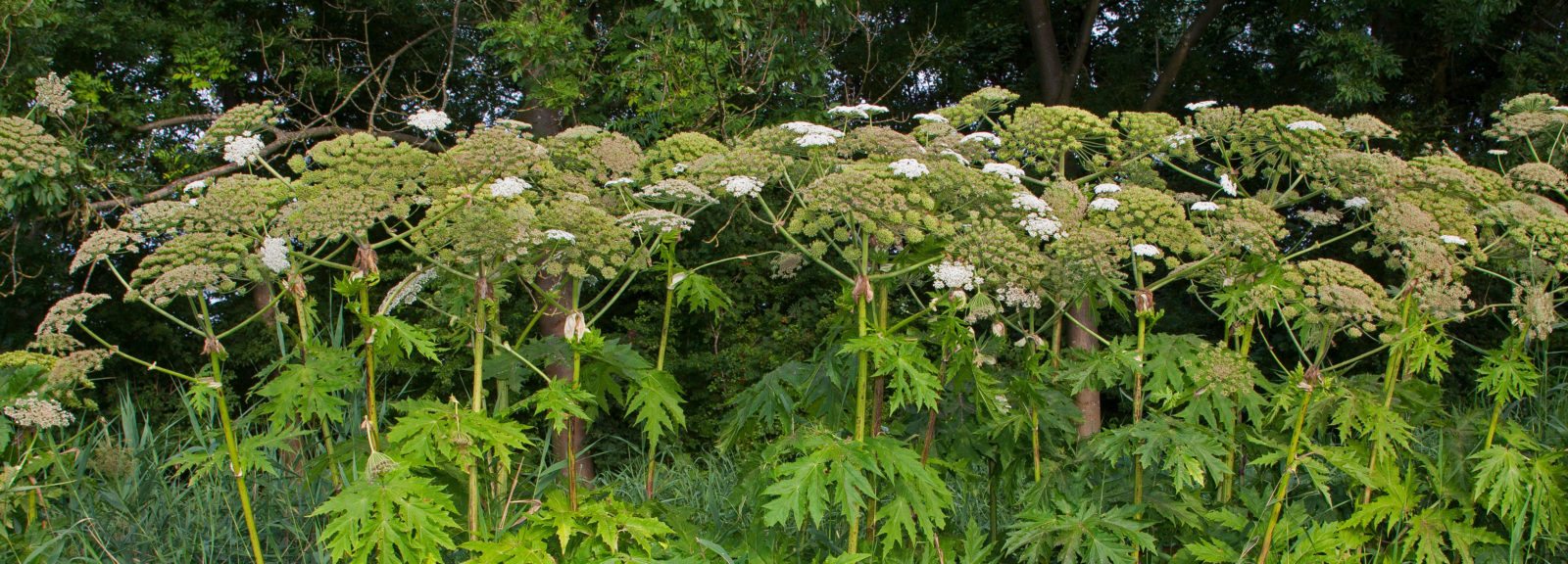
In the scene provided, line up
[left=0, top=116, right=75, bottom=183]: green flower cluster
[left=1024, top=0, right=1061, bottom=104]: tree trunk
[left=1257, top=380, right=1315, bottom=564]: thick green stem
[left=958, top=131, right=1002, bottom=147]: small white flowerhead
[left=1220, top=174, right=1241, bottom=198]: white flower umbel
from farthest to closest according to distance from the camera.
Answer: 1. [left=1024, top=0, right=1061, bottom=104]: tree trunk
2. [left=1220, top=174, right=1241, bottom=198]: white flower umbel
3. [left=958, top=131, right=1002, bottom=147]: small white flowerhead
4. [left=0, top=116, right=75, bottom=183]: green flower cluster
5. [left=1257, top=380, right=1315, bottom=564]: thick green stem

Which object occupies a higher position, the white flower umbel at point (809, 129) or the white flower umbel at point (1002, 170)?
the white flower umbel at point (809, 129)

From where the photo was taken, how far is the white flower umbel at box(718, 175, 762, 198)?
3893 mm

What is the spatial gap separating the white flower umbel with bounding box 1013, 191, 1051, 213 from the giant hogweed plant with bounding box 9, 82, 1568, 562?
0.07 ft

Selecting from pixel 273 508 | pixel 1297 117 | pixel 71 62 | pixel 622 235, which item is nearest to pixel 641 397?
pixel 622 235

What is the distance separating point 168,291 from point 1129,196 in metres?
3.29

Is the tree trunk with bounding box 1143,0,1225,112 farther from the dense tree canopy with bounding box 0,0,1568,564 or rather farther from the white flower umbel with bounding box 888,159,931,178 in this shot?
the white flower umbel with bounding box 888,159,931,178

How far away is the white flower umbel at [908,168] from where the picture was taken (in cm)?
377

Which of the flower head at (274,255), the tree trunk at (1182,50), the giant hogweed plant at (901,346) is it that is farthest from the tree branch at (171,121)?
the tree trunk at (1182,50)

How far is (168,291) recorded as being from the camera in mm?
3686

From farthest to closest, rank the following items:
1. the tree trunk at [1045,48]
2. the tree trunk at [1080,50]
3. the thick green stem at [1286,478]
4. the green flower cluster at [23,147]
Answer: the tree trunk at [1080,50] < the tree trunk at [1045,48] < the green flower cluster at [23,147] < the thick green stem at [1286,478]

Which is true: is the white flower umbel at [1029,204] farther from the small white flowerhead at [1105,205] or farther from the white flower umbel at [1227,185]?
the white flower umbel at [1227,185]

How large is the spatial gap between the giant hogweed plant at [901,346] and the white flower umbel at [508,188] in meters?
0.01

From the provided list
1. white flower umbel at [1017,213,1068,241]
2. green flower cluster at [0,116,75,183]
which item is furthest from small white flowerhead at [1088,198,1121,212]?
green flower cluster at [0,116,75,183]

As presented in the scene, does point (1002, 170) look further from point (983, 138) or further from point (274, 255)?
point (274, 255)
